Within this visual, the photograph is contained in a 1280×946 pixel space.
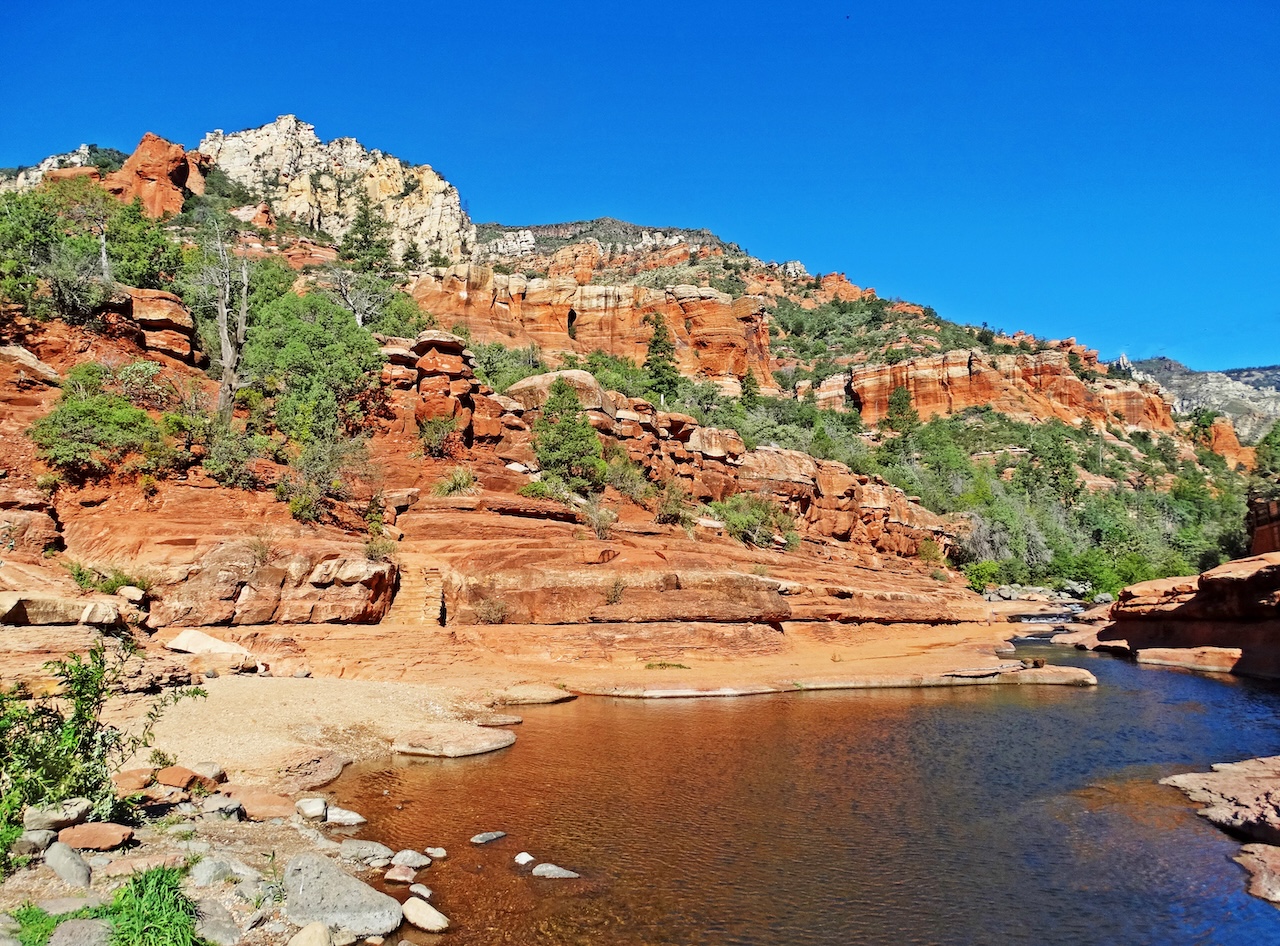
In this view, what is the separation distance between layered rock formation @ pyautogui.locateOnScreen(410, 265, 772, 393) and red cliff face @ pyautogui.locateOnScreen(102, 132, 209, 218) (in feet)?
88.0

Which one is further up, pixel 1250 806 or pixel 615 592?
pixel 615 592

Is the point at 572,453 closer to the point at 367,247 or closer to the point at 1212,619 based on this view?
the point at 1212,619

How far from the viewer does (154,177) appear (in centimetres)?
6812

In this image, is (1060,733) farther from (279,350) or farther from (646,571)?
(279,350)

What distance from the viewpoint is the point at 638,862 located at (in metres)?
7.98

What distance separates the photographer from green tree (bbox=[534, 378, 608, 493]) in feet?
96.4

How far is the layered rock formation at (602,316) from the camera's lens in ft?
208

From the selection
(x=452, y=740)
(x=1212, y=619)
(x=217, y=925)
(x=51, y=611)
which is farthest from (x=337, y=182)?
(x=217, y=925)

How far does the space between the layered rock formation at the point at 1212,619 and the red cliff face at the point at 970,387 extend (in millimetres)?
54006

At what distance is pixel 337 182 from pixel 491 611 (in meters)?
88.6

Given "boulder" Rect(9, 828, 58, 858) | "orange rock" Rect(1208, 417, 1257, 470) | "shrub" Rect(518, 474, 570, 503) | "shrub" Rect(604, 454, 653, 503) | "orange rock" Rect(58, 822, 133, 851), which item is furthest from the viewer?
"orange rock" Rect(1208, 417, 1257, 470)

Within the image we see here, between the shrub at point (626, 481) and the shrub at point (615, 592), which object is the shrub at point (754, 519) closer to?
the shrub at point (626, 481)

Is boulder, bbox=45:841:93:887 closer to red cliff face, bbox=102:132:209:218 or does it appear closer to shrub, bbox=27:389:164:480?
shrub, bbox=27:389:164:480

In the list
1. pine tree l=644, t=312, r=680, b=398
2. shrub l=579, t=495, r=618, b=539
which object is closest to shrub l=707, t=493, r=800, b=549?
shrub l=579, t=495, r=618, b=539
